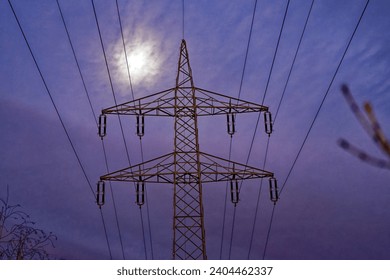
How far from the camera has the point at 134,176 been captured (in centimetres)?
1641

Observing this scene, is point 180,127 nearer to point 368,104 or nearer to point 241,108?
point 241,108

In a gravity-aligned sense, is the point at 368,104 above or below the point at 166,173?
below

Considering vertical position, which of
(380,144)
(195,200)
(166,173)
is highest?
(166,173)

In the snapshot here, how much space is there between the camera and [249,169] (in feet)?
54.9

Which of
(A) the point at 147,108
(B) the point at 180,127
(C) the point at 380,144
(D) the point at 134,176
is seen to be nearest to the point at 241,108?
(B) the point at 180,127

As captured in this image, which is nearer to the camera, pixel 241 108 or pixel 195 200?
pixel 195 200
